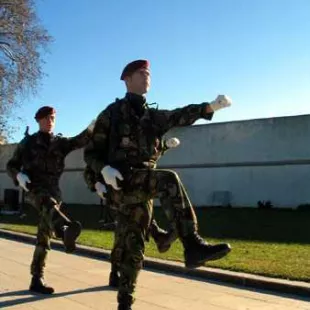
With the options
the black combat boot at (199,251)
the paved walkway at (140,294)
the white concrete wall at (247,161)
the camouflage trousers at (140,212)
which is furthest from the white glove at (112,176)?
the white concrete wall at (247,161)

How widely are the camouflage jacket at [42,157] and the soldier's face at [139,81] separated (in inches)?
74.3

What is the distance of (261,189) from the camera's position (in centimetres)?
2158

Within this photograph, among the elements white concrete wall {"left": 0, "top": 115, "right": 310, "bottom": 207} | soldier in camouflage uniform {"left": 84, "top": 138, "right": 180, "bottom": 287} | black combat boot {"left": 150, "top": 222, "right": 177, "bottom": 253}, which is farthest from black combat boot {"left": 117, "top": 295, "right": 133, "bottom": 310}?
white concrete wall {"left": 0, "top": 115, "right": 310, "bottom": 207}

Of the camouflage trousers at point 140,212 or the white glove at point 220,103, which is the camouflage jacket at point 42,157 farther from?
the white glove at point 220,103

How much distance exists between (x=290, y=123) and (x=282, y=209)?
3072mm

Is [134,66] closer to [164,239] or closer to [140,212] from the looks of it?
[140,212]

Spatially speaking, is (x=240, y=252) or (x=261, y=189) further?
(x=261, y=189)

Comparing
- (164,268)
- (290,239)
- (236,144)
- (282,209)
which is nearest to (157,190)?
(164,268)

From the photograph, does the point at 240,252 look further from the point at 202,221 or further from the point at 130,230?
the point at 202,221

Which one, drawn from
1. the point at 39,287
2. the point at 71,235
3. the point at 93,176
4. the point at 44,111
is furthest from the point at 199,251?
the point at 44,111

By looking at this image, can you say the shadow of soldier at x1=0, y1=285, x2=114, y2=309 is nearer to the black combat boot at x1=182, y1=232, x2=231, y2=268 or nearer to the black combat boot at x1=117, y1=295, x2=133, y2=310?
the black combat boot at x1=117, y1=295, x2=133, y2=310

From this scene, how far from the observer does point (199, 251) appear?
4.57 meters

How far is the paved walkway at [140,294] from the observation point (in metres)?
6.35

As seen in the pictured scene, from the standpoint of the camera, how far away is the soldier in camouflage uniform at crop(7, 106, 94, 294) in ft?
22.9
